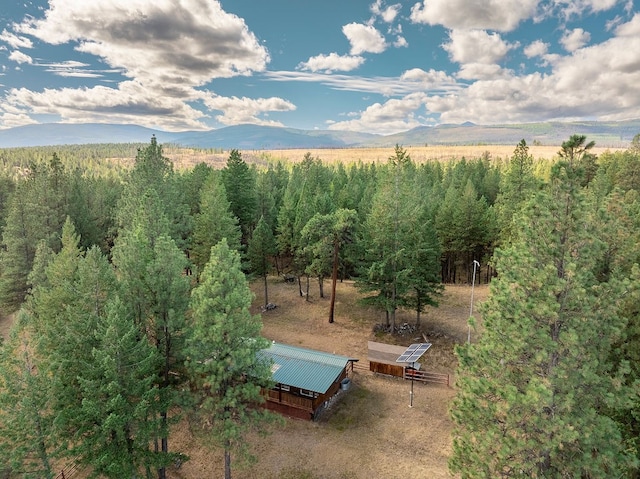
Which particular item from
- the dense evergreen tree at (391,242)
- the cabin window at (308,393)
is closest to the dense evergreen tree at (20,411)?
the cabin window at (308,393)

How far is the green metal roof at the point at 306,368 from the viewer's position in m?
22.4

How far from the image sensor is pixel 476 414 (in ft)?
38.5

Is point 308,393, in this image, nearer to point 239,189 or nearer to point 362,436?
point 362,436

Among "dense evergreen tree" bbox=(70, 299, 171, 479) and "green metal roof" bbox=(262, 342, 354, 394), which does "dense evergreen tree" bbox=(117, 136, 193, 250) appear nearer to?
"green metal roof" bbox=(262, 342, 354, 394)

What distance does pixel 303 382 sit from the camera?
22.5 m

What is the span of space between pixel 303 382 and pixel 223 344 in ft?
29.0

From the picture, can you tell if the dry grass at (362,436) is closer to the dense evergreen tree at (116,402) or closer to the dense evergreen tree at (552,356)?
the dense evergreen tree at (552,356)

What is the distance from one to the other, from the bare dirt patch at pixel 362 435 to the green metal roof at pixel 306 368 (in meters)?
2.31

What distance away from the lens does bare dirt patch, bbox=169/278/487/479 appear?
1889 centimetres

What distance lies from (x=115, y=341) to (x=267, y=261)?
23.9 metres

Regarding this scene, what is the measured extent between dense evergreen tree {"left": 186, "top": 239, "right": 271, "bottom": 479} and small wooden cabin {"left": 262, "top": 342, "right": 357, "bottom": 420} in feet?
20.3

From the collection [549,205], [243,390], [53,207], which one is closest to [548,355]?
Answer: [549,205]

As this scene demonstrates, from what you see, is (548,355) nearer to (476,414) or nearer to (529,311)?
(529,311)

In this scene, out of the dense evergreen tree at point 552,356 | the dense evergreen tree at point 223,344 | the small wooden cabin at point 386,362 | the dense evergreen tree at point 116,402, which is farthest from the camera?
the small wooden cabin at point 386,362
